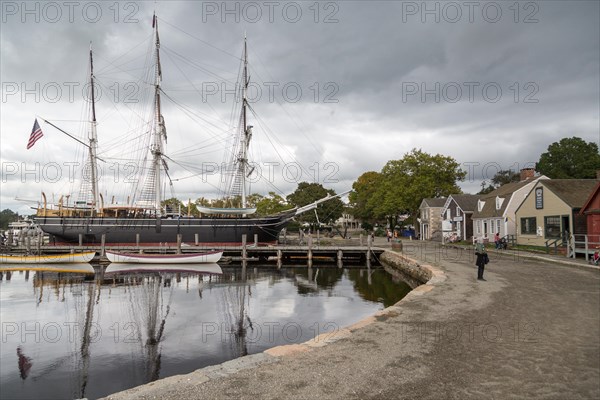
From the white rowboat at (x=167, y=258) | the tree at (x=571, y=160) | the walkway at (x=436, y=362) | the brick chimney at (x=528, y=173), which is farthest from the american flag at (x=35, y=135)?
the tree at (x=571, y=160)

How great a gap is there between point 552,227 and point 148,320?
28.0 m

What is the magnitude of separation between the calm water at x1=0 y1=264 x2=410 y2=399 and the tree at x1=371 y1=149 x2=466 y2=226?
111 feet

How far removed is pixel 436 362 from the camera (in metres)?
6.48

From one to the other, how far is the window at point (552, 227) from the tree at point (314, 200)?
2022 inches

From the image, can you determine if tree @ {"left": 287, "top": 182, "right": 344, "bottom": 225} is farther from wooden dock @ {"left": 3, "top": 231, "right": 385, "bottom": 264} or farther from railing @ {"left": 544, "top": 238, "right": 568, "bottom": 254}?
railing @ {"left": 544, "top": 238, "right": 568, "bottom": 254}

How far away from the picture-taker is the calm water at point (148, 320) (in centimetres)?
954

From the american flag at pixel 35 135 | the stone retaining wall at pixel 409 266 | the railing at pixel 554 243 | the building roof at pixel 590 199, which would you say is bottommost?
the stone retaining wall at pixel 409 266

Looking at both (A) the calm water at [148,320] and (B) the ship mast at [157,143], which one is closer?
(A) the calm water at [148,320]

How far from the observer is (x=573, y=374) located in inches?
229

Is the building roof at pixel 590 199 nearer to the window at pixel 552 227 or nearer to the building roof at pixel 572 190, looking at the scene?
the building roof at pixel 572 190

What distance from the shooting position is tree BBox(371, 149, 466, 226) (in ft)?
190

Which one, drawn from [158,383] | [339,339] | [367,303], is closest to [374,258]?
[367,303]

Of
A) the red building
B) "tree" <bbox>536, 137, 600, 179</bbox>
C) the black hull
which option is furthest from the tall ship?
"tree" <bbox>536, 137, 600, 179</bbox>

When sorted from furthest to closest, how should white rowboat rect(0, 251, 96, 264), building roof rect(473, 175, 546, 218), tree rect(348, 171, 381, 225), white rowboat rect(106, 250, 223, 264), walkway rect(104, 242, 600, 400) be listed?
tree rect(348, 171, 381, 225), building roof rect(473, 175, 546, 218), white rowboat rect(0, 251, 96, 264), white rowboat rect(106, 250, 223, 264), walkway rect(104, 242, 600, 400)
